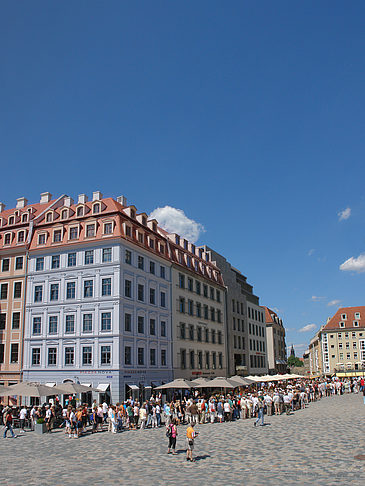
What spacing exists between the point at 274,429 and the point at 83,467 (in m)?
13.2

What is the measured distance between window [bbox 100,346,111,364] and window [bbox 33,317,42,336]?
7151 mm

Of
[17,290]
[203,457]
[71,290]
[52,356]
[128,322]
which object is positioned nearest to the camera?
[203,457]

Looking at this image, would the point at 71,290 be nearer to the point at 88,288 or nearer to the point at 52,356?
the point at 88,288

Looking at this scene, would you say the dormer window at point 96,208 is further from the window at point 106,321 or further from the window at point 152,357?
the window at point 152,357

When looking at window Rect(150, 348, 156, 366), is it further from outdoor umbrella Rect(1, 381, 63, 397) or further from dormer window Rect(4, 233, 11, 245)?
dormer window Rect(4, 233, 11, 245)

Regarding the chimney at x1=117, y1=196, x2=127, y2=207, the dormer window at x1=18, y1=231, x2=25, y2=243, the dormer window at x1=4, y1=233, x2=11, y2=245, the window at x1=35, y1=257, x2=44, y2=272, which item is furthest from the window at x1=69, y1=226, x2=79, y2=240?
the dormer window at x1=4, y1=233, x2=11, y2=245

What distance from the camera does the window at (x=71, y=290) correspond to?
4325 cm

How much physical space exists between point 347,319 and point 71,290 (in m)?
97.7

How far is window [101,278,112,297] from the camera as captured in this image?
41.8 m

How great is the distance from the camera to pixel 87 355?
135ft

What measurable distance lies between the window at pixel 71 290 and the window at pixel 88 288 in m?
1.17

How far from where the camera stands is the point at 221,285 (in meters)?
67.2

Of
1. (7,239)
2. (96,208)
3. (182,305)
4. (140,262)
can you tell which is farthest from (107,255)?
(182,305)

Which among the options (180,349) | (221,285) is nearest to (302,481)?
(180,349)
